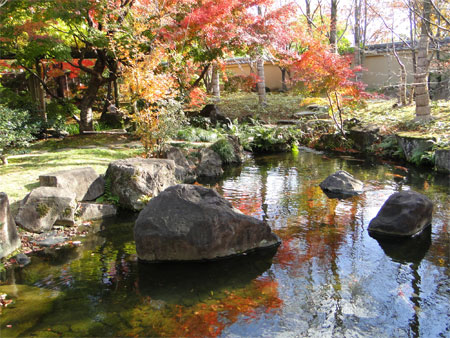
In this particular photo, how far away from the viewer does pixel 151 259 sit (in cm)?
599

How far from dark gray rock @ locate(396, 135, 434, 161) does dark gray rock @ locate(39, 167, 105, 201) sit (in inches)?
382

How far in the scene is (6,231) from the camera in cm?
613

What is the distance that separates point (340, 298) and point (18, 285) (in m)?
4.33

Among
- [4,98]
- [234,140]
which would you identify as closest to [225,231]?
[234,140]

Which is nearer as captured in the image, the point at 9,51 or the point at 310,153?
the point at 9,51

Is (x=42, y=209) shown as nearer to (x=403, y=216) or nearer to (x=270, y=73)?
(x=403, y=216)

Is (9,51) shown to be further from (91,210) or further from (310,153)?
(310,153)

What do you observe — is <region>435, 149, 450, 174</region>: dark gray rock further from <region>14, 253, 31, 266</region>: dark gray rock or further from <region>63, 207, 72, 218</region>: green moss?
<region>14, 253, 31, 266</region>: dark gray rock

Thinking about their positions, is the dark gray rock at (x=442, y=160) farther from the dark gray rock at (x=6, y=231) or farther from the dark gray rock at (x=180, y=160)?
the dark gray rock at (x=6, y=231)

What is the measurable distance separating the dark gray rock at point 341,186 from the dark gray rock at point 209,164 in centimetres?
366

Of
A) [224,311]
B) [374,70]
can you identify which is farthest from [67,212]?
[374,70]

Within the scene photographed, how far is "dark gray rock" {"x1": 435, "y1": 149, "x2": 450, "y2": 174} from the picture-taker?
1106 cm

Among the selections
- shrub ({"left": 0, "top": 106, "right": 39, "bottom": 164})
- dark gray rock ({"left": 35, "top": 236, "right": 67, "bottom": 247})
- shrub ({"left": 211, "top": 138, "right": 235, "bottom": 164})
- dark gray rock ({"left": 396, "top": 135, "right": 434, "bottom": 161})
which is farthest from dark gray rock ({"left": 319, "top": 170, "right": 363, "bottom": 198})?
shrub ({"left": 0, "top": 106, "right": 39, "bottom": 164})

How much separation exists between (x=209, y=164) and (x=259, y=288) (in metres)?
7.51
